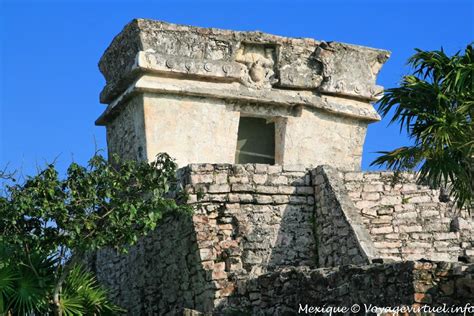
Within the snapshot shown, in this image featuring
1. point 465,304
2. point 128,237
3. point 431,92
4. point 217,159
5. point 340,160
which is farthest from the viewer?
point 340,160

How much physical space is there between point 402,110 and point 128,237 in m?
3.44

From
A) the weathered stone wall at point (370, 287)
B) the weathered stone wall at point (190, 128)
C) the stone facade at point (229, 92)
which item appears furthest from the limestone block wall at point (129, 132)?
the weathered stone wall at point (370, 287)

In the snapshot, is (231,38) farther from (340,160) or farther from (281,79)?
(340,160)

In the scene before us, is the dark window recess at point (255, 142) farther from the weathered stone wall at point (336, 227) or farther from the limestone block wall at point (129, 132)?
the weathered stone wall at point (336, 227)

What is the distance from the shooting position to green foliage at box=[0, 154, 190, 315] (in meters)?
11.1

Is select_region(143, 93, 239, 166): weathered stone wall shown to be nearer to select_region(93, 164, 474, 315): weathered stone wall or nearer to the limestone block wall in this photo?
the limestone block wall

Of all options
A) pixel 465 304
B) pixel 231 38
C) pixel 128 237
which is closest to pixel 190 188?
pixel 128 237

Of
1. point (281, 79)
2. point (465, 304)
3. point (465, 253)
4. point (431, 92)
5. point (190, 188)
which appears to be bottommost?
point (465, 304)

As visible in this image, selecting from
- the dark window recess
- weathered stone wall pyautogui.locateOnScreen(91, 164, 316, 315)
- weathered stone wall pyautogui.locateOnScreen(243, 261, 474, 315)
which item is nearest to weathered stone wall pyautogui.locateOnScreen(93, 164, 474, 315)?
weathered stone wall pyautogui.locateOnScreen(91, 164, 316, 315)

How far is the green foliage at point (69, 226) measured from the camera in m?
11.1

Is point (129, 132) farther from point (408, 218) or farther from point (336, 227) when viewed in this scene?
point (408, 218)

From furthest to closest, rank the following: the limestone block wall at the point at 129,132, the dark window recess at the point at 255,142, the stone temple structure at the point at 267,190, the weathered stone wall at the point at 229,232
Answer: the dark window recess at the point at 255,142, the limestone block wall at the point at 129,132, the weathered stone wall at the point at 229,232, the stone temple structure at the point at 267,190

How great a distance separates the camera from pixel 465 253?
12.5 meters

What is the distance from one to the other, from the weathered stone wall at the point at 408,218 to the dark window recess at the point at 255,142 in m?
2.58
